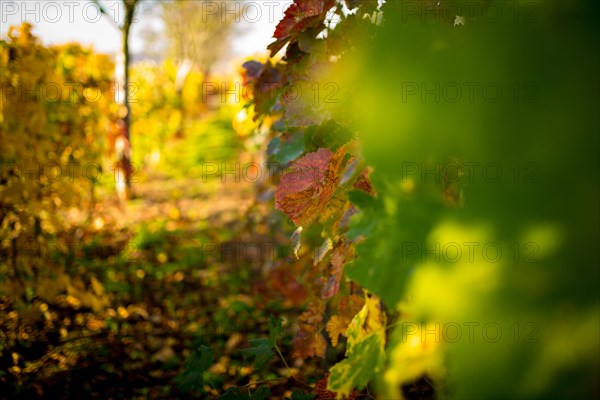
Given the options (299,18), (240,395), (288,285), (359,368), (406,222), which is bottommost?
(288,285)

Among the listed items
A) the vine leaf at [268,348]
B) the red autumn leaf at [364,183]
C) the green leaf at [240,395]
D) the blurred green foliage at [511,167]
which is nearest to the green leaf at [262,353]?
the vine leaf at [268,348]

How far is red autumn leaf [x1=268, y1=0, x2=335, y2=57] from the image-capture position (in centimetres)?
122

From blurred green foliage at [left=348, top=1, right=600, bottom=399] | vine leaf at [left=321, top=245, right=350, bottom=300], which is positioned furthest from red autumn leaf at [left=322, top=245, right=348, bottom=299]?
blurred green foliage at [left=348, top=1, right=600, bottom=399]

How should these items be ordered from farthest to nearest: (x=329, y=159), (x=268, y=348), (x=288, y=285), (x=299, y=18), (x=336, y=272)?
(x=288, y=285), (x=268, y=348), (x=299, y=18), (x=336, y=272), (x=329, y=159)

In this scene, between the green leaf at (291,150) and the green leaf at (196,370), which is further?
the green leaf at (196,370)

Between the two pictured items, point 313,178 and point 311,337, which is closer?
point 313,178

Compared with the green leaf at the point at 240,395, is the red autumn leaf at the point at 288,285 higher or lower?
lower

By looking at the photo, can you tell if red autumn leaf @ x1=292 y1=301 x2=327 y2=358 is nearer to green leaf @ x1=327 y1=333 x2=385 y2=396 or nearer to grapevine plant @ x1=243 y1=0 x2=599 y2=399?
green leaf @ x1=327 y1=333 x2=385 y2=396

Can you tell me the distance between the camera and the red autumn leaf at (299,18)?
1225 mm

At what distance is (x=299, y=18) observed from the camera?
1.25 meters

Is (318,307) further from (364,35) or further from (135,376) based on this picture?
(135,376)

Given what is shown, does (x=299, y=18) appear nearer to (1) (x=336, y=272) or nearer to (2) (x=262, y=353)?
(1) (x=336, y=272)

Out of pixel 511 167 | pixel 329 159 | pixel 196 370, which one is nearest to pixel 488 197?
pixel 511 167

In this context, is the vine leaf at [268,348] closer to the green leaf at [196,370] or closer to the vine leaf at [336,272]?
the green leaf at [196,370]
